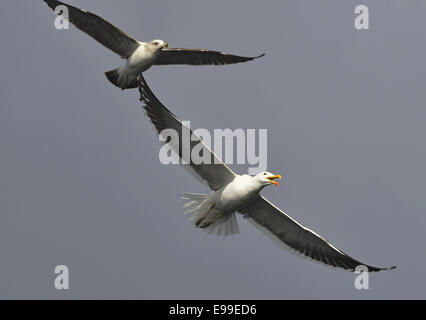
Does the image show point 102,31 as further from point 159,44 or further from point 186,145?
point 186,145

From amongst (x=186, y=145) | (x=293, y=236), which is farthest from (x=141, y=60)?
(x=293, y=236)

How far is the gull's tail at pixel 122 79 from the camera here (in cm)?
1666

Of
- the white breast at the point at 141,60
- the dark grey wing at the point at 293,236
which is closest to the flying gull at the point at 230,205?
the dark grey wing at the point at 293,236

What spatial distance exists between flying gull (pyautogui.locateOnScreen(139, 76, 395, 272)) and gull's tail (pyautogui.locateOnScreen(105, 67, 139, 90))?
186 mm

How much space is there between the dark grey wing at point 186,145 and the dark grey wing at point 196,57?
116cm

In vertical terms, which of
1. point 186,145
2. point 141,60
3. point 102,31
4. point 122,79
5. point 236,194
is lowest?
point 236,194

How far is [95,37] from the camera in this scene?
17.0m

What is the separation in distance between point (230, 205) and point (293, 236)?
1.41m

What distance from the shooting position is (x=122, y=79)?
1667cm

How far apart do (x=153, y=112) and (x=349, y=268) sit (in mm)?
4671

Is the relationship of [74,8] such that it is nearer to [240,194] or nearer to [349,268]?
[240,194]

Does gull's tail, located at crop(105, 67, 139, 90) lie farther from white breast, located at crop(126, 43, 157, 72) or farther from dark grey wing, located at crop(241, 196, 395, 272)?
dark grey wing, located at crop(241, 196, 395, 272)

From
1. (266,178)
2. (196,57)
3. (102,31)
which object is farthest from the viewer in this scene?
(196,57)

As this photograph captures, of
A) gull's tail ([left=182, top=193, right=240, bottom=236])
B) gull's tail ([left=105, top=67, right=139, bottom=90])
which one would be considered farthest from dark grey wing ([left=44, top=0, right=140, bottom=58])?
gull's tail ([left=182, top=193, right=240, bottom=236])
